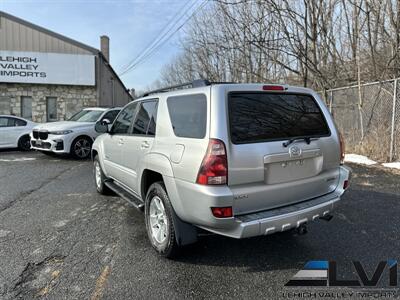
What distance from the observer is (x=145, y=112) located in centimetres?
397

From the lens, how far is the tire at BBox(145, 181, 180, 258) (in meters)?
3.09

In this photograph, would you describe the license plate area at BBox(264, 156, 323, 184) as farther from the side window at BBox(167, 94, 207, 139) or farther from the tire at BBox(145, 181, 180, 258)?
the tire at BBox(145, 181, 180, 258)

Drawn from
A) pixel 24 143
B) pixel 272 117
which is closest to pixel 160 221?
pixel 272 117

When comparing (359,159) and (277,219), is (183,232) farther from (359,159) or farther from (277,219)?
(359,159)

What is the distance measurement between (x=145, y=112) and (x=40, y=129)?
7.62 meters

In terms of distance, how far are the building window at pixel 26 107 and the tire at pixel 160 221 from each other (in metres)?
17.8

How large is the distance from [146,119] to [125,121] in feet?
2.90

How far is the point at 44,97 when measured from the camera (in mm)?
18141

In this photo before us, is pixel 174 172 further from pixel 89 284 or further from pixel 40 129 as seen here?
pixel 40 129

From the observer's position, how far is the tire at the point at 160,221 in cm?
309

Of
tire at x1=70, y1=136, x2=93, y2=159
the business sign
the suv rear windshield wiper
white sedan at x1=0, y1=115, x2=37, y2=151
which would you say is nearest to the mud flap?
the suv rear windshield wiper

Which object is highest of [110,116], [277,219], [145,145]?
[110,116]

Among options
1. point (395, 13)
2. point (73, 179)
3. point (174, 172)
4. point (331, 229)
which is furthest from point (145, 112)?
point (395, 13)

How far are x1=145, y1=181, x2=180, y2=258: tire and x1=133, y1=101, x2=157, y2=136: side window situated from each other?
2.35ft
